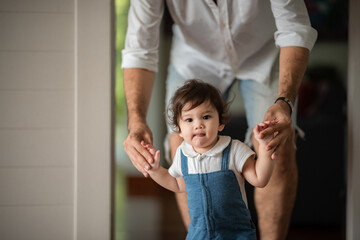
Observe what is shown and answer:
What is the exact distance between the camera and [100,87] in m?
1.36

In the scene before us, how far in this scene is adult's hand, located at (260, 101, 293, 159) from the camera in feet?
3.15

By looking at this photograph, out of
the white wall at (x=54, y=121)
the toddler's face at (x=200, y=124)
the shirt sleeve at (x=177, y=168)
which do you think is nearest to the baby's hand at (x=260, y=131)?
the toddler's face at (x=200, y=124)

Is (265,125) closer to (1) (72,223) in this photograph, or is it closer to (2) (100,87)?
(2) (100,87)

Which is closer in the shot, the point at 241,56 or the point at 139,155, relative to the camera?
the point at 139,155

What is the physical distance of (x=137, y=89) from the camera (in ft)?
4.18

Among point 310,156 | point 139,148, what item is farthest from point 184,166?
point 310,156

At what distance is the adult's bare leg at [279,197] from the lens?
132cm

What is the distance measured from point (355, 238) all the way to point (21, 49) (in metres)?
1.34

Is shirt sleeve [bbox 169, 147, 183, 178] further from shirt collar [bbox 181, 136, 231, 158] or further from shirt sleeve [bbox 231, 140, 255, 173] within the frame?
shirt sleeve [bbox 231, 140, 255, 173]

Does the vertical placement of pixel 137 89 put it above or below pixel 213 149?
above

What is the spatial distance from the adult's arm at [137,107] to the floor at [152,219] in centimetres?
101

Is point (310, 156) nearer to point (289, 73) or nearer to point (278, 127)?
point (289, 73)

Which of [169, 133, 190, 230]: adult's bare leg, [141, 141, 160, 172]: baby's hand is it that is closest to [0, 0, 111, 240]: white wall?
[169, 133, 190, 230]: adult's bare leg

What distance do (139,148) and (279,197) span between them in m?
0.55
